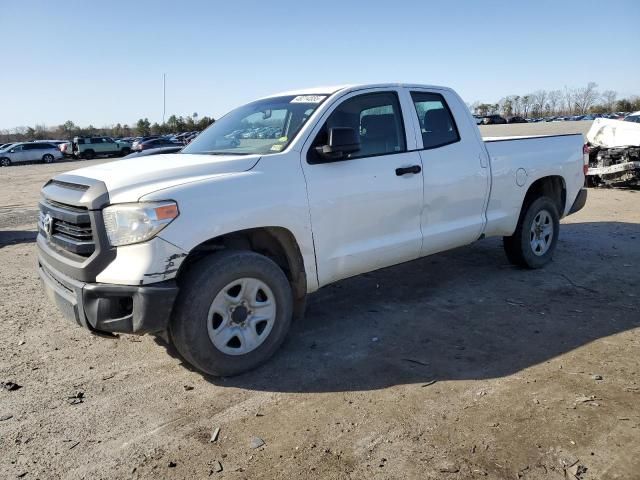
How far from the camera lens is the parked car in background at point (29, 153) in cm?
3772

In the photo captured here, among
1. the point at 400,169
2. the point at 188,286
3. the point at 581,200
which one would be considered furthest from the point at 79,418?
the point at 581,200

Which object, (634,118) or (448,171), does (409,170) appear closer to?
(448,171)

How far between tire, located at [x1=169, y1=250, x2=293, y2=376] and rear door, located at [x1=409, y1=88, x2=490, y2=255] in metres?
1.64

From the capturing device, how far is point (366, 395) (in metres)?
3.40

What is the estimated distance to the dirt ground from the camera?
9.01ft

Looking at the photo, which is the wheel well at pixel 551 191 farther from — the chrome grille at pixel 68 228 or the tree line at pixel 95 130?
the tree line at pixel 95 130

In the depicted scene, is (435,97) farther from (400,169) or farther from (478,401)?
(478,401)

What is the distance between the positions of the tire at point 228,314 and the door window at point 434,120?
2.03 meters

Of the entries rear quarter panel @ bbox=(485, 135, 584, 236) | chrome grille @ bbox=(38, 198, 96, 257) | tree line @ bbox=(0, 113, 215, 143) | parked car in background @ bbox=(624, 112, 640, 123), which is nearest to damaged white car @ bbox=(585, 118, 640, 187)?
parked car in background @ bbox=(624, 112, 640, 123)

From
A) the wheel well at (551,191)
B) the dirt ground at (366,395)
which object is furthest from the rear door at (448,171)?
the wheel well at (551,191)

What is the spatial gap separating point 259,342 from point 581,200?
184 inches

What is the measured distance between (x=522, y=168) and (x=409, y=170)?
1.81 meters

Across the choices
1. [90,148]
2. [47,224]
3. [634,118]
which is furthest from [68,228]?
[90,148]

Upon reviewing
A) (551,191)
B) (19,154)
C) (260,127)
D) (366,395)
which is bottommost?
(366,395)
